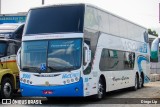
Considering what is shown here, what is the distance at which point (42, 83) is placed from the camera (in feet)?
46.4

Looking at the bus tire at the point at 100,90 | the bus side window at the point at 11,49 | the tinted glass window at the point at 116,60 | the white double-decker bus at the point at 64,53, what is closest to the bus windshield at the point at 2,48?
the bus side window at the point at 11,49

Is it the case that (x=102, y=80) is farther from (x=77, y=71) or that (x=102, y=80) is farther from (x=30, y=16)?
(x=30, y=16)

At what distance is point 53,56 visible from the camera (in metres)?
14.1

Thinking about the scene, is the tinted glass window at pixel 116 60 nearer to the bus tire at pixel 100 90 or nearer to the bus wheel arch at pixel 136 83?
the bus tire at pixel 100 90

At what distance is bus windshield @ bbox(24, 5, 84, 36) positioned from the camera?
1436 centimetres

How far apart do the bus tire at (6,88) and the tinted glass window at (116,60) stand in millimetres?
3907

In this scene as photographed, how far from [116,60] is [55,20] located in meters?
4.61

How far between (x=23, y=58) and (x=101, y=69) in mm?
3265

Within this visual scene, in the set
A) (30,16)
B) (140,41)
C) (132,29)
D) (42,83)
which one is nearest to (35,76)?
(42,83)

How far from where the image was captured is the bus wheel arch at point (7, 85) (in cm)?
1589

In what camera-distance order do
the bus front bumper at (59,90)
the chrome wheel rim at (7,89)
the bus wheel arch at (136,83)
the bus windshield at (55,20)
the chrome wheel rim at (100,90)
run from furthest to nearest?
the bus wheel arch at (136,83), the chrome wheel rim at (7,89), the chrome wheel rim at (100,90), the bus windshield at (55,20), the bus front bumper at (59,90)

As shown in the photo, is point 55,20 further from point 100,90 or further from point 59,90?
point 100,90

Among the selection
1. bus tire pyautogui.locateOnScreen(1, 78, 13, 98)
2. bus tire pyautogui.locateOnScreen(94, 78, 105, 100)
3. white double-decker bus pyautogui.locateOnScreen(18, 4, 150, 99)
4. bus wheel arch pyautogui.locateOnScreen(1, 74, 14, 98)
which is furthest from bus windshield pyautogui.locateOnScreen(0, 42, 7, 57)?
bus tire pyautogui.locateOnScreen(94, 78, 105, 100)

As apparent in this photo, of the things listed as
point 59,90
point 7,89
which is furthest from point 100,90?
point 7,89
